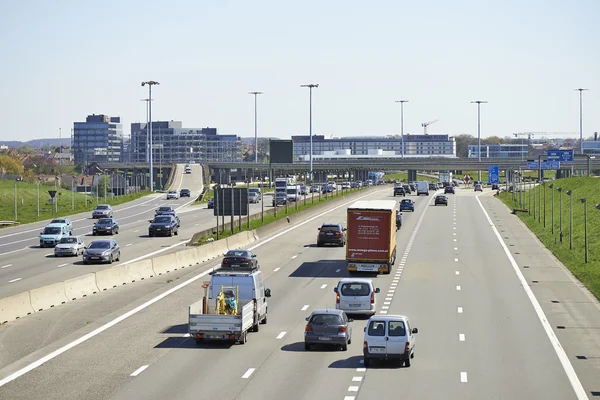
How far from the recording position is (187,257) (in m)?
62.7

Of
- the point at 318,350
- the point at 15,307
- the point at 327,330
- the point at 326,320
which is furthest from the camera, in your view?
the point at 15,307

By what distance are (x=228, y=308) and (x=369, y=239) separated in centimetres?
2163

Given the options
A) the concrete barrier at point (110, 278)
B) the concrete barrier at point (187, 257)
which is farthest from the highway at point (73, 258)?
the concrete barrier at point (187, 257)

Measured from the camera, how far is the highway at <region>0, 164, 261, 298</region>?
5516cm

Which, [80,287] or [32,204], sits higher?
[32,204]

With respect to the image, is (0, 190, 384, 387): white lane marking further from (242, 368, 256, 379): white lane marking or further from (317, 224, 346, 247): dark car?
(317, 224, 346, 247): dark car

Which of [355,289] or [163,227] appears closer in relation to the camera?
[355,289]

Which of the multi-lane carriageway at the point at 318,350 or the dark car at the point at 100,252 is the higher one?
the dark car at the point at 100,252

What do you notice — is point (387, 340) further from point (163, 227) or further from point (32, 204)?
point (32, 204)

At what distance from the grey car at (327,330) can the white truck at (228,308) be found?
90.7 inches

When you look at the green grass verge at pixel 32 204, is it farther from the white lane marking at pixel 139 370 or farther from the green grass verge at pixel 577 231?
the white lane marking at pixel 139 370

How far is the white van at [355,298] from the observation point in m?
41.0

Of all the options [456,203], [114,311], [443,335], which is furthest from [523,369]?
[456,203]

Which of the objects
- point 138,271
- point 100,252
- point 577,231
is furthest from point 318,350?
point 577,231
